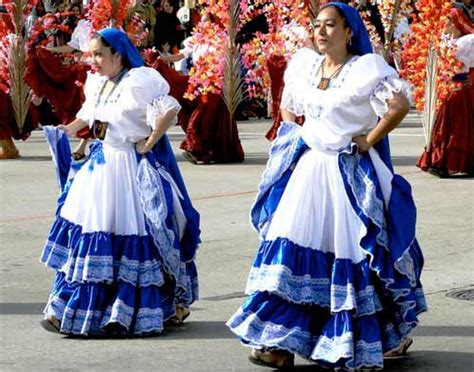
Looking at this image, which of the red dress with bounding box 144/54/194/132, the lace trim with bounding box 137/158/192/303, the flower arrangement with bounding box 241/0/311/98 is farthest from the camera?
the red dress with bounding box 144/54/194/132

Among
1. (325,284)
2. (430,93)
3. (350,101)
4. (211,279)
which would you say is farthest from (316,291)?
(430,93)

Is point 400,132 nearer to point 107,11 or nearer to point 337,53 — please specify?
point 107,11

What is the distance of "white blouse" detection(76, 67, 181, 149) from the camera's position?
25.3 ft

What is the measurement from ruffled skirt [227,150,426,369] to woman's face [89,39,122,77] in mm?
1636

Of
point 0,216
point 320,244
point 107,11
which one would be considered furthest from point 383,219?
point 107,11

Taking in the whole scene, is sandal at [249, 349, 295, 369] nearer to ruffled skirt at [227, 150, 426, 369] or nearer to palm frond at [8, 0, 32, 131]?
ruffled skirt at [227, 150, 426, 369]

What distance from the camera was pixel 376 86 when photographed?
658 centimetres

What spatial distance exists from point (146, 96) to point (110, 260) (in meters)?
0.94

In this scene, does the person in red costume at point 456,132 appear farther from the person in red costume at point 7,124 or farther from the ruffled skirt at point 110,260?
the ruffled skirt at point 110,260

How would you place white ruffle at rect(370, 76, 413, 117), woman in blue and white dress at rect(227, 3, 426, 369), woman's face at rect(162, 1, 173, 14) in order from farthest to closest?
woman's face at rect(162, 1, 173, 14) → white ruffle at rect(370, 76, 413, 117) → woman in blue and white dress at rect(227, 3, 426, 369)

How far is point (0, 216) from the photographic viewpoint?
39.0 ft

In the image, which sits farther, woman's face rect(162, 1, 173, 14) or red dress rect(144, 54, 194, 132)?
woman's face rect(162, 1, 173, 14)

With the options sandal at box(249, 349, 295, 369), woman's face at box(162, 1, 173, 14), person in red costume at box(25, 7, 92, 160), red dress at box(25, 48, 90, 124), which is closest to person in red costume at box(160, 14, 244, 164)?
person in red costume at box(25, 7, 92, 160)

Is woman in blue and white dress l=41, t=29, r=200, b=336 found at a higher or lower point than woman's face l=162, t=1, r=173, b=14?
higher
